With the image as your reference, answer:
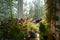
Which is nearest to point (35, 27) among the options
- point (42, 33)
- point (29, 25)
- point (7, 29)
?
point (29, 25)

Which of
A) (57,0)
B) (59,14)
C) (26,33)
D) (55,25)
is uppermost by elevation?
(57,0)

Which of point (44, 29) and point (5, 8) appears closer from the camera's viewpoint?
point (44, 29)

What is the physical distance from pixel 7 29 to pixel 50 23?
789mm

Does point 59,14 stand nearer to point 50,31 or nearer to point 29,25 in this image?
point 50,31

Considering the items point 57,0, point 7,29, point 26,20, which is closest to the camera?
point 57,0

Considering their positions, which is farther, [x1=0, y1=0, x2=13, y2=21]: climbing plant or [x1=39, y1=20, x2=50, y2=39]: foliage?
[x1=0, y1=0, x2=13, y2=21]: climbing plant

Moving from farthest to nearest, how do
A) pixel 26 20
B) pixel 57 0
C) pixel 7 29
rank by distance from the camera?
pixel 26 20 → pixel 7 29 → pixel 57 0

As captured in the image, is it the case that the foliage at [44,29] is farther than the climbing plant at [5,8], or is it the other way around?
the climbing plant at [5,8]

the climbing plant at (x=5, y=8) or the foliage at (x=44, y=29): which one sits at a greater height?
the climbing plant at (x=5, y=8)

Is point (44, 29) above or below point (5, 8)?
below

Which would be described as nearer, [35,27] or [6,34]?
[6,34]

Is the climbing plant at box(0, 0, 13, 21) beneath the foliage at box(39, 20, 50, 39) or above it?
above

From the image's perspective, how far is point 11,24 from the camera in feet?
8.98

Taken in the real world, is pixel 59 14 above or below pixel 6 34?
above
